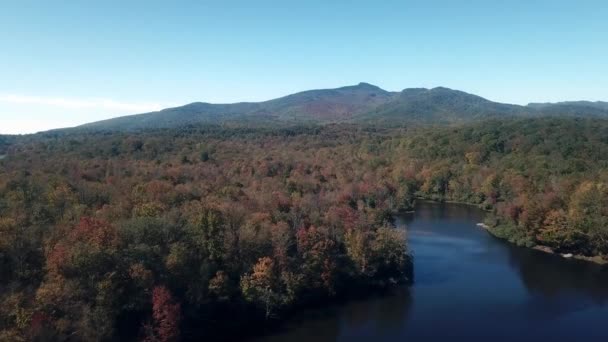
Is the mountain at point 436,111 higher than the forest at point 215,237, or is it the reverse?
the mountain at point 436,111

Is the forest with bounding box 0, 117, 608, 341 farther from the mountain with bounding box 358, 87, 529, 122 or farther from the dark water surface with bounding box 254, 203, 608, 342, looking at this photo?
the mountain with bounding box 358, 87, 529, 122

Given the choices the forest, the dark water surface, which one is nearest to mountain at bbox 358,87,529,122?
Answer: the forest

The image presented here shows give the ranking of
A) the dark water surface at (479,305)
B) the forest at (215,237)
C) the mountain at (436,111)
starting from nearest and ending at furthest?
the forest at (215,237) < the dark water surface at (479,305) < the mountain at (436,111)

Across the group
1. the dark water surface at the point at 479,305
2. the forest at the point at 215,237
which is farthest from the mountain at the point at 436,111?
the dark water surface at the point at 479,305

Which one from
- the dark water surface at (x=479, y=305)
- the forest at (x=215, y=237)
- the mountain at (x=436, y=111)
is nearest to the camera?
the forest at (x=215, y=237)

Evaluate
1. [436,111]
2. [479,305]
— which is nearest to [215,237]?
[479,305]

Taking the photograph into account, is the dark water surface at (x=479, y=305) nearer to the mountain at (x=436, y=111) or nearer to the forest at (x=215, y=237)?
the forest at (x=215, y=237)
